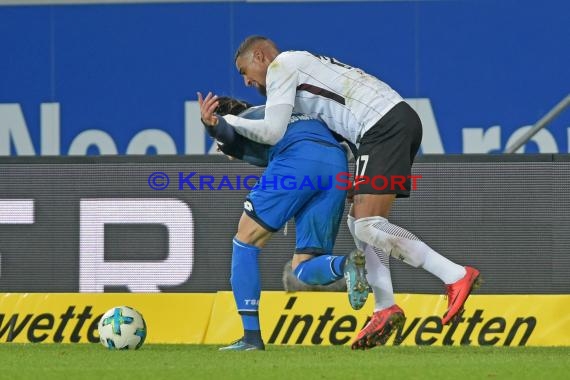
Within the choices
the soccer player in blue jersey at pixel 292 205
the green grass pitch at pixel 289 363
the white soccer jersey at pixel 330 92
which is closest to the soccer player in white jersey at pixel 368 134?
the white soccer jersey at pixel 330 92

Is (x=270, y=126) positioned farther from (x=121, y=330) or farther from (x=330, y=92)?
(x=121, y=330)

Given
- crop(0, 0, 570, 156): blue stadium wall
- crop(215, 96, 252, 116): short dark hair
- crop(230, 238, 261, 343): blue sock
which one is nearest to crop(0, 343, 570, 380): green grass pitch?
crop(230, 238, 261, 343): blue sock

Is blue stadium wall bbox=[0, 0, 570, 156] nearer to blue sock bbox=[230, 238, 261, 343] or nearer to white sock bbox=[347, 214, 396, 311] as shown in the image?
white sock bbox=[347, 214, 396, 311]

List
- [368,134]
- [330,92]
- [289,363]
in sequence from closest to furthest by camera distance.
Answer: [289,363] → [368,134] → [330,92]

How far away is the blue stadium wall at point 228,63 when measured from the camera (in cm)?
1310

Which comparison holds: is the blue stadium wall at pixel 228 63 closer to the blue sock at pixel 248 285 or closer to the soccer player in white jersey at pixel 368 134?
the soccer player in white jersey at pixel 368 134

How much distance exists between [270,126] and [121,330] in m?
1.35

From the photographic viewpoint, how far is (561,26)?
42.9ft

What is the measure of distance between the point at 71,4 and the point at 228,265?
16.9ft

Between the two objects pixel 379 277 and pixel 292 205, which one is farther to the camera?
pixel 379 277

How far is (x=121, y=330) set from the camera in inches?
318

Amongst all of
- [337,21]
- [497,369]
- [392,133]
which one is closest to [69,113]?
[337,21]

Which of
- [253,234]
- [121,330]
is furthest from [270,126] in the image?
[121,330]

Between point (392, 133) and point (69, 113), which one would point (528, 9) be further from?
point (392, 133)
